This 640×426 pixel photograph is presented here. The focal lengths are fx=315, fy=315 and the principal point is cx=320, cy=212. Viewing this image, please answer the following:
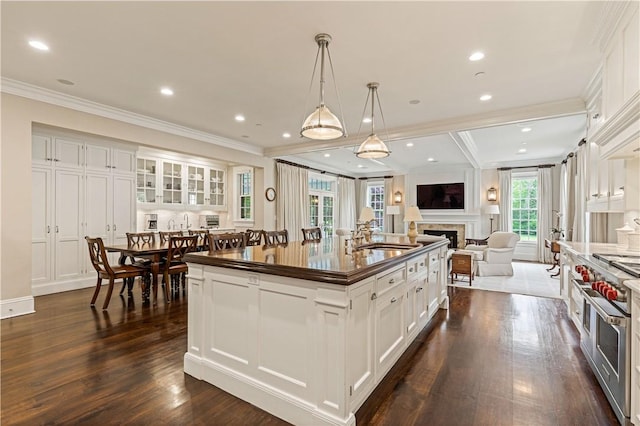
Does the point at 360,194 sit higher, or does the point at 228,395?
the point at 360,194

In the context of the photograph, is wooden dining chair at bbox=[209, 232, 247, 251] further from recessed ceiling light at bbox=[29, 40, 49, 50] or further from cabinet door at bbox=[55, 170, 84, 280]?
cabinet door at bbox=[55, 170, 84, 280]

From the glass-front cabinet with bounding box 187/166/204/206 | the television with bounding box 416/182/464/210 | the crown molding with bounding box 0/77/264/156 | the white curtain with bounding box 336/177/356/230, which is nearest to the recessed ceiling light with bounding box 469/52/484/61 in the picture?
the crown molding with bounding box 0/77/264/156

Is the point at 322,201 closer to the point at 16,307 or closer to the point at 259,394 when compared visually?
the point at 16,307

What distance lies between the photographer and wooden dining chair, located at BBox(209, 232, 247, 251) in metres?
3.13

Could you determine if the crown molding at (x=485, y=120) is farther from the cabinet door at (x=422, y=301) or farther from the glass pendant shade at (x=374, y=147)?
the cabinet door at (x=422, y=301)

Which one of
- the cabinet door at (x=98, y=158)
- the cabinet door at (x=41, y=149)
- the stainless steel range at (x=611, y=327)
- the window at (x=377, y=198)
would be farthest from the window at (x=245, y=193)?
the stainless steel range at (x=611, y=327)

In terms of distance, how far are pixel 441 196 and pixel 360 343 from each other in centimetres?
881

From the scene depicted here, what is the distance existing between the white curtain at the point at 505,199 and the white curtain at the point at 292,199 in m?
5.65

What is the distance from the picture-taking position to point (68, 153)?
5.03 metres

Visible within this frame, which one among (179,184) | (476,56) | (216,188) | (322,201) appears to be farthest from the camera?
(322,201)

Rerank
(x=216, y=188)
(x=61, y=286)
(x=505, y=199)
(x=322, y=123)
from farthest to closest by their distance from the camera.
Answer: (x=505, y=199)
(x=216, y=188)
(x=61, y=286)
(x=322, y=123)

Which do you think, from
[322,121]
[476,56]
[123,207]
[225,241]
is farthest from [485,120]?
[123,207]

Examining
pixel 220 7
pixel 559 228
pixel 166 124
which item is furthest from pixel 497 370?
pixel 559 228

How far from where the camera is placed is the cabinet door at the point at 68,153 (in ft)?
16.1
